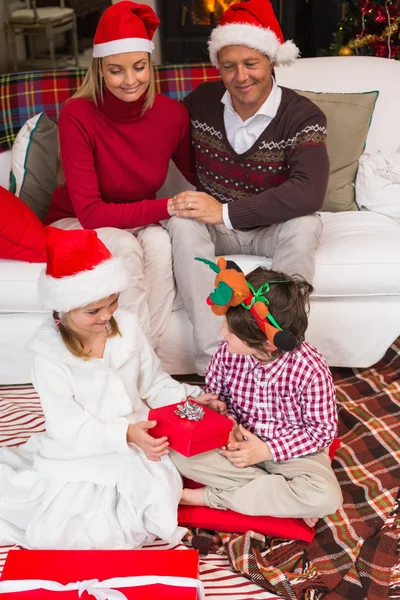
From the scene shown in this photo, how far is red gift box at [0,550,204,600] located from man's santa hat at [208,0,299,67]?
1556 mm

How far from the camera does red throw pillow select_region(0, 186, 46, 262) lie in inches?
95.3

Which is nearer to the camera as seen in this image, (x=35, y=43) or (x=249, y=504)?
(x=249, y=504)

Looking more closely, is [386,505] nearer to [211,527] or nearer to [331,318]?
[211,527]

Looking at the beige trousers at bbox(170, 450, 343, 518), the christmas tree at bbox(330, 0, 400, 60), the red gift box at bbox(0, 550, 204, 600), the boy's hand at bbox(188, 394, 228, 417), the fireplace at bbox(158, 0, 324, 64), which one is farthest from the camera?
the fireplace at bbox(158, 0, 324, 64)

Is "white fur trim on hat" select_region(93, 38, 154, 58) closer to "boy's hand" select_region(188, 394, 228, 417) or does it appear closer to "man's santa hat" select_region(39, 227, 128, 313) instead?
"man's santa hat" select_region(39, 227, 128, 313)

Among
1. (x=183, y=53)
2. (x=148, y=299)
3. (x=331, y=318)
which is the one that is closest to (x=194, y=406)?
(x=148, y=299)

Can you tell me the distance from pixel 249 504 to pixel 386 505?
38cm

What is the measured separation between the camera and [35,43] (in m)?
5.93

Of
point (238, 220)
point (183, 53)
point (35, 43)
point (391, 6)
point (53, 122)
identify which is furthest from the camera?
point (35, 43)

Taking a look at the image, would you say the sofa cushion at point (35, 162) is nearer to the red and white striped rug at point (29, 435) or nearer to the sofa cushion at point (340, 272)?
the sofa cushion at point (340, 272)

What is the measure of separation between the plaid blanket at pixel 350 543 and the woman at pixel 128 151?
2.48 ft

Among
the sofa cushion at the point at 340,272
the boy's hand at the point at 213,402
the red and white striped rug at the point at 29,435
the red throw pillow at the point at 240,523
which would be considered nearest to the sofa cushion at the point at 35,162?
the sofa cushion at the point at 340,272

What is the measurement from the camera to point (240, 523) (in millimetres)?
1882

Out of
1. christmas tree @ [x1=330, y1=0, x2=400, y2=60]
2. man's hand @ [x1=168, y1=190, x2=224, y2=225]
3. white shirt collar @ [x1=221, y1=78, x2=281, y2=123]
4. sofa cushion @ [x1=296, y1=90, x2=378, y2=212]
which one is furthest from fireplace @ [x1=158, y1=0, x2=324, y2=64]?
man's hand @ [x1=168, y1=190, x2=224, y2=225]
